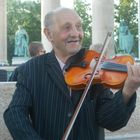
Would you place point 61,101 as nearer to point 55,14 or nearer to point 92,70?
point 92,70

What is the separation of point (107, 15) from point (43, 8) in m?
6.36

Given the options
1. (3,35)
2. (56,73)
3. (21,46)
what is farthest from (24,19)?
(56,73)

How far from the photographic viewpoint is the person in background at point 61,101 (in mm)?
3482

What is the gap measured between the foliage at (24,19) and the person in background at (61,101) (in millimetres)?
52570

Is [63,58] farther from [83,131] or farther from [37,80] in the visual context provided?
[83,131]

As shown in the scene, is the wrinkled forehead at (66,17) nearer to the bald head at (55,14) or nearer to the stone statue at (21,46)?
the bald head at (55,14)

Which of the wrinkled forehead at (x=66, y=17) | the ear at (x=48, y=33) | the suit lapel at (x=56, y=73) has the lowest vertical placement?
the suit lapel at (x=56, y=73)

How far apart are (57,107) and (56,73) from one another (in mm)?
270

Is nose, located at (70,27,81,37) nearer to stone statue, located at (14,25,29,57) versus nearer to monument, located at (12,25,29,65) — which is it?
monument, located at (12,25,29,65)

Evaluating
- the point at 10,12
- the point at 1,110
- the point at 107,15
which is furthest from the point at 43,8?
the point at 10,12

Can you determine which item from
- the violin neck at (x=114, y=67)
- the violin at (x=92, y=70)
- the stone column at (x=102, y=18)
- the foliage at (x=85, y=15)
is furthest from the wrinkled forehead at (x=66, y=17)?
the foliage at (x=85, y=15)

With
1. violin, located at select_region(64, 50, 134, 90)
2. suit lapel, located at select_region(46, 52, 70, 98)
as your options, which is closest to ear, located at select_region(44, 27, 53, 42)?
suit lapel, located at select_region(46, 52, 70, 98)

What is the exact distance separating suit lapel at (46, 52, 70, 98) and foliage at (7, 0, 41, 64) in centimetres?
5253

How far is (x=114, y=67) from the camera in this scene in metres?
3.61
